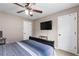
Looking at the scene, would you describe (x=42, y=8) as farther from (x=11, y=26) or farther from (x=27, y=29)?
(x=11, y=26)

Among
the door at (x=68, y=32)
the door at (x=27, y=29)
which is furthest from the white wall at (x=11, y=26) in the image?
the door at (x=68, y=32)

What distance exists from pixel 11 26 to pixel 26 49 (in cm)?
48

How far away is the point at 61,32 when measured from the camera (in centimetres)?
149

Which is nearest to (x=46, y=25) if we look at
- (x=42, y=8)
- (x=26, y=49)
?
(x=42, y=8)

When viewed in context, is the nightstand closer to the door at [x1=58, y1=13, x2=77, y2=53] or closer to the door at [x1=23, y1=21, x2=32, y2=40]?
the door at [x1=23, y1=21, x2=32, y2=40]

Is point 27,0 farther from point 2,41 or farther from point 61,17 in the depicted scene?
point 2,41

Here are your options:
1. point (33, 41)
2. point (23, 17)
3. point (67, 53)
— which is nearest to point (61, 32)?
point (67, 53)

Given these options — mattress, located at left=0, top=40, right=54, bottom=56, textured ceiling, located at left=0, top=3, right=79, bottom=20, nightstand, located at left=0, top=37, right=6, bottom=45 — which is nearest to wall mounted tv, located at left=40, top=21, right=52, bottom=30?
textured ceiling, located at left=0, top=3, right=79, bottom=20

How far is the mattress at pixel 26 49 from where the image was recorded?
126 centimetres

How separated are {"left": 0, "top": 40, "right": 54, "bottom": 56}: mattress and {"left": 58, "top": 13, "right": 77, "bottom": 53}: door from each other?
0.30 m

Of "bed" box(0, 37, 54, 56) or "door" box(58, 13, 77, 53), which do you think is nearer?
"bed" box(0, 37, 54, 56)

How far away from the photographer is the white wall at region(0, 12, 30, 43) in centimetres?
133

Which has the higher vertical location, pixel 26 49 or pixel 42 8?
pixel 42 8

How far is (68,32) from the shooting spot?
4.76 ft
